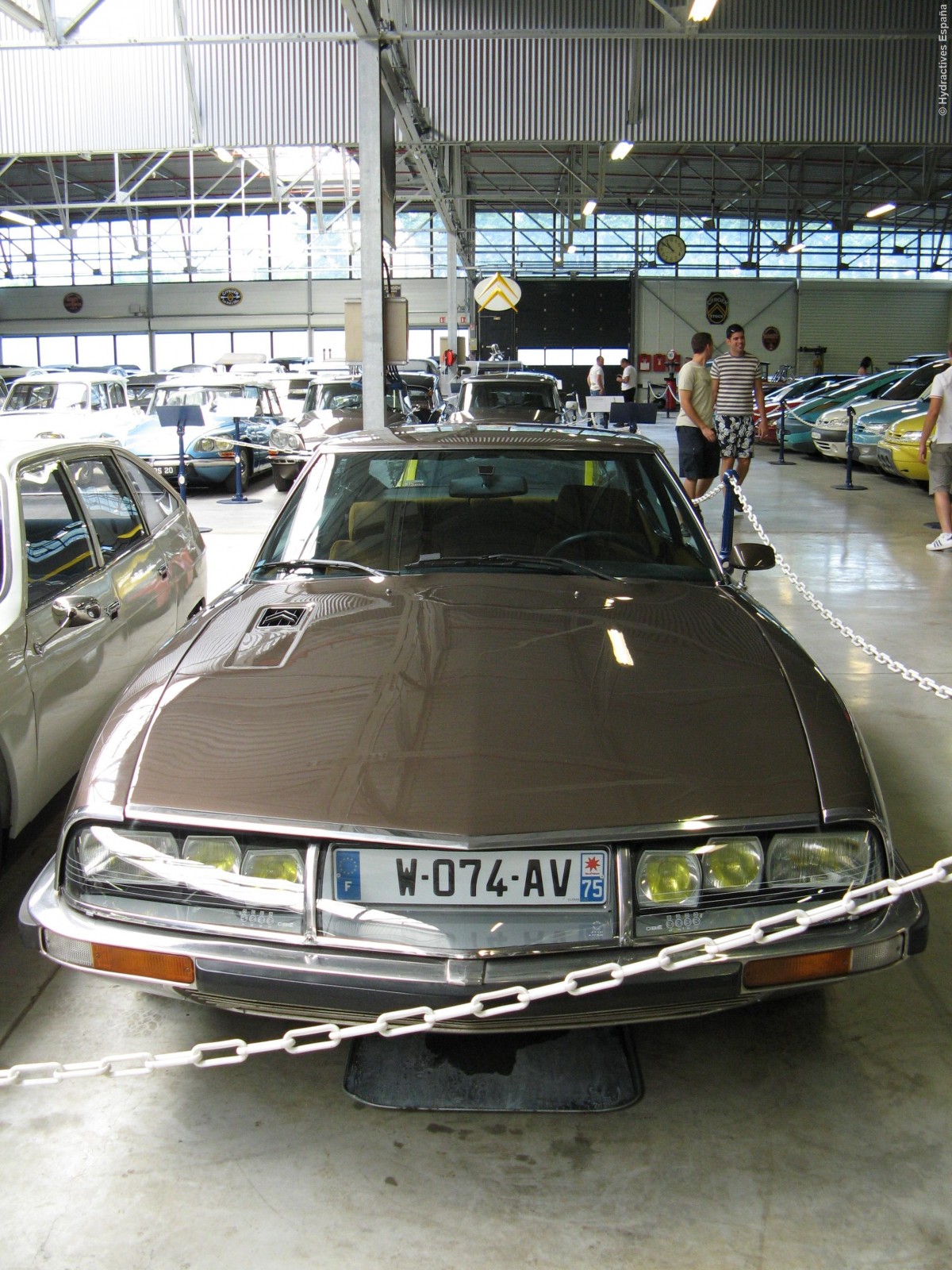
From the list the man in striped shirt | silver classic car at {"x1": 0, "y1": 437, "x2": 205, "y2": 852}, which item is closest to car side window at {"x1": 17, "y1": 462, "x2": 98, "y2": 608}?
silver classic car at {"x1": 0, "y1": 437, "x2": 205, "y2": 852}

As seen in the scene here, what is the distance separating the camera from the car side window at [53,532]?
364 cm

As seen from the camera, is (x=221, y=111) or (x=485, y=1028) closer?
(x=485, y=1028)

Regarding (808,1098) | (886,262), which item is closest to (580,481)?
(808,1098)

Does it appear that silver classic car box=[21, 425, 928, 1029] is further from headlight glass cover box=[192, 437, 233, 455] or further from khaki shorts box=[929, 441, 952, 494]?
headlight glass cover box=[192, 437, 233, 455]

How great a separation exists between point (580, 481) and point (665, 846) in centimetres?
A: 177

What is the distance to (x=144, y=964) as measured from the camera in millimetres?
2049

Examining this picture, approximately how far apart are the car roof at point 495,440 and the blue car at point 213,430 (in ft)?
28.8

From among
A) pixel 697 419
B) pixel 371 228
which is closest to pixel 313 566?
pixel 697 419

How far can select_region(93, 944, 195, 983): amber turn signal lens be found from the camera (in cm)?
202

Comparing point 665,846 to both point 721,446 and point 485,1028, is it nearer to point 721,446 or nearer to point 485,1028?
point 485,1028

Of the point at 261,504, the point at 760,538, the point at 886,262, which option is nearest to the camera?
the point at 760,538

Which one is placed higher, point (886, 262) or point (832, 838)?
point (886, 262)

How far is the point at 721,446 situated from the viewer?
9.69 meters

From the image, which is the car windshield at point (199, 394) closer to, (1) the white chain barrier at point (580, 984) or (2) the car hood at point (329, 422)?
(2) the car hood at point (329, 422)
